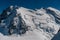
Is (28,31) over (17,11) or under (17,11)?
under

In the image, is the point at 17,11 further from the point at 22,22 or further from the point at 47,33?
the point at 47,33

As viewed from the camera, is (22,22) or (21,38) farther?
(22,22)

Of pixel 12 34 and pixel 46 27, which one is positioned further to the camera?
pixel 46 27

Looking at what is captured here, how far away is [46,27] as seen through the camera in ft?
645

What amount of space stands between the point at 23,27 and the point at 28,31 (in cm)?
616

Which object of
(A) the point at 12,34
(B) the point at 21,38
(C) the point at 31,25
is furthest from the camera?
(C) the point at 31,25

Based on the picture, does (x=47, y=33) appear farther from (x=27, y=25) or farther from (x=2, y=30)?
(x=2, y=30)

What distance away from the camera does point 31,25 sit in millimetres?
194625

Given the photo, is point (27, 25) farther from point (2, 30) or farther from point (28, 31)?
point (2, 30)

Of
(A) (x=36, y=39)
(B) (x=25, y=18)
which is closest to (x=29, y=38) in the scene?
(A) (x=36, y=39)

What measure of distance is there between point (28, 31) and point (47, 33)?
58.1ft

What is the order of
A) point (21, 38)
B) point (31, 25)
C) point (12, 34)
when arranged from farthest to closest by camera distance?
1. point (31, 25)
2. point (12, 34)
3. point (21, 38)

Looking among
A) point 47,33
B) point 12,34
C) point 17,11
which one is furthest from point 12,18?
point 47,33

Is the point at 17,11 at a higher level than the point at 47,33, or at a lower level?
higher
